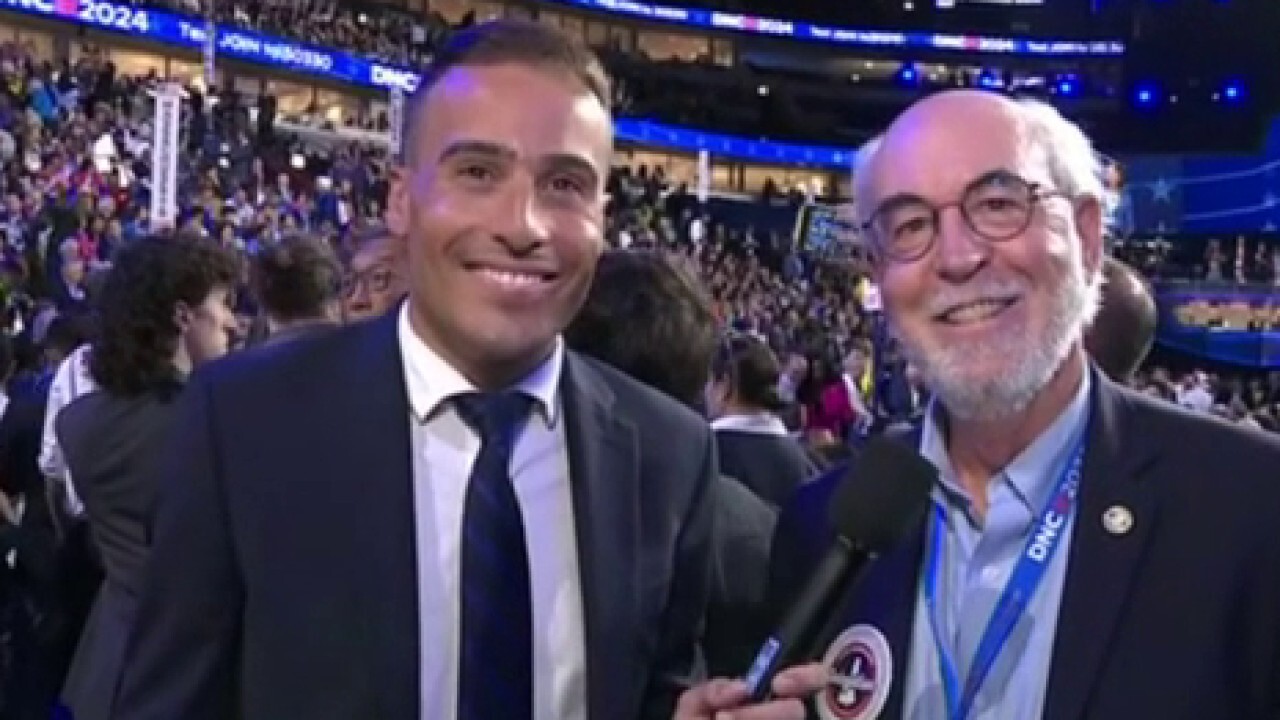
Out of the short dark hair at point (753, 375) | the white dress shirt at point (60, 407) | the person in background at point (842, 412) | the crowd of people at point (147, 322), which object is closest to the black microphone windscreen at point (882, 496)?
the crowd of people at point (147, 322)

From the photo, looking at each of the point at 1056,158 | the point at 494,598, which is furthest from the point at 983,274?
the point at 494,598

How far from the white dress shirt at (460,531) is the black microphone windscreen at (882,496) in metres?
0.30

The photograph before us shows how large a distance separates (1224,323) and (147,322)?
99.2 ft

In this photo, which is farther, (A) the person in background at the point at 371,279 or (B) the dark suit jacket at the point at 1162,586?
(A) the person in background at the point at 371,279

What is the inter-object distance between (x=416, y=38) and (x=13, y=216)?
22.4 meters

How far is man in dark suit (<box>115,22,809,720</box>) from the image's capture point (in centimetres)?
174

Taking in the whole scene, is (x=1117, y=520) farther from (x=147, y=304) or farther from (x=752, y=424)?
(x=147, y=304)

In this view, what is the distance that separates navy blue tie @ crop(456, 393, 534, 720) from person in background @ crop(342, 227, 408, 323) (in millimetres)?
1869

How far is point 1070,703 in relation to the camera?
179 centimetres

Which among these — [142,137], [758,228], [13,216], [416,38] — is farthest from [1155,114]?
[13,216]

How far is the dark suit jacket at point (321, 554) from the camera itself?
5.70 ft

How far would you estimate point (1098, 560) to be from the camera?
1.85 m

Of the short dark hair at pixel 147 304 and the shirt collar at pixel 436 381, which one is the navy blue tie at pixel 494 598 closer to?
the shirt collar at pixel 436 381

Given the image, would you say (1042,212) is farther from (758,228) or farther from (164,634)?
(758,228)
